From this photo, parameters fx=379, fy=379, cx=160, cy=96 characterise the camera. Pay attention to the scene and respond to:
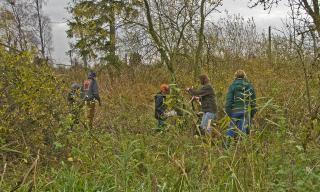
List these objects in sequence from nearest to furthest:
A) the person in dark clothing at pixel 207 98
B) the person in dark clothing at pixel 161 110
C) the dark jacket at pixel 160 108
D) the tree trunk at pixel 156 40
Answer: the dark jacket at pixel 160 108 < the person in dark clothing at pixel 161 110 < the person in dark clothing at pixel 207 98 < the tree trunk at pixel 156 40

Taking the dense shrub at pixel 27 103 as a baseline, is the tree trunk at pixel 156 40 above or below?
above

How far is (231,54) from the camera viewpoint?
1448 centimetres

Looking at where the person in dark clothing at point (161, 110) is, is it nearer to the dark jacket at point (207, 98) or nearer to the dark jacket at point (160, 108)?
the dark jacket at point (160, 108)

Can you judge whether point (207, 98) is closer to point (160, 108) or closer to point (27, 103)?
point (160, 108)

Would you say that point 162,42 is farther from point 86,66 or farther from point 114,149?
point 86,66

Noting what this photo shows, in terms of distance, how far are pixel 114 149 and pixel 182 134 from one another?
0.87 meters

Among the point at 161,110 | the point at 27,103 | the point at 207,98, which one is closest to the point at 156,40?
the point at 207,98

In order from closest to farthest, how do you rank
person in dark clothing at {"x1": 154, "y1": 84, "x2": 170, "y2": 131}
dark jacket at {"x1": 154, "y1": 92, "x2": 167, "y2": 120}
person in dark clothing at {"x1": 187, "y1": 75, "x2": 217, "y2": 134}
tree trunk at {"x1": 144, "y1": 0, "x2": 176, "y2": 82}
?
dark jacket at {"x1": 154, "y1": 92, "x2": 167, "y2": 120}
person in dark clothing at {"x1": 154, "y1": 84, "x2": 170, "y2": 131}
person in dark clothing at {"x1": 187, "y1": 75, "x2": 217, "y2": 134}
tree trunk at {"x1": 144, "y1": 0, "x2": 176, "y2": 82}

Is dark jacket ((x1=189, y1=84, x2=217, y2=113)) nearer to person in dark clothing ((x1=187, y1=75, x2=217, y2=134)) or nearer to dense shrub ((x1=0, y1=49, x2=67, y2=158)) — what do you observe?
person in dark clothing ((x1=187, y1=75, x2=217, y2=134))

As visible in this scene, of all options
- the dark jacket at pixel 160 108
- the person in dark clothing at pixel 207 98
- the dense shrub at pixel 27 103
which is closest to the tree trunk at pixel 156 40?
the person in dark clothing at pixel 207 98

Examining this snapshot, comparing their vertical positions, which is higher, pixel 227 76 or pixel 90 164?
pixel 227 76

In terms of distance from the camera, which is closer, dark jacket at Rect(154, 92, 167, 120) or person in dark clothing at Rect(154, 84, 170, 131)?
dark jacket at Rect(154, 92, 167, 120)

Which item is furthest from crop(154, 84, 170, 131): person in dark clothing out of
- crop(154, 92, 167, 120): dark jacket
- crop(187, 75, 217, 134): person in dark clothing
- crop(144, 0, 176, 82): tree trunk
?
crop(144, 0, 176, 82): tree trunk

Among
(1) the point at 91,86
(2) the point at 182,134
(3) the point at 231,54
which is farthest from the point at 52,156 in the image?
(3) the point at 231,54
